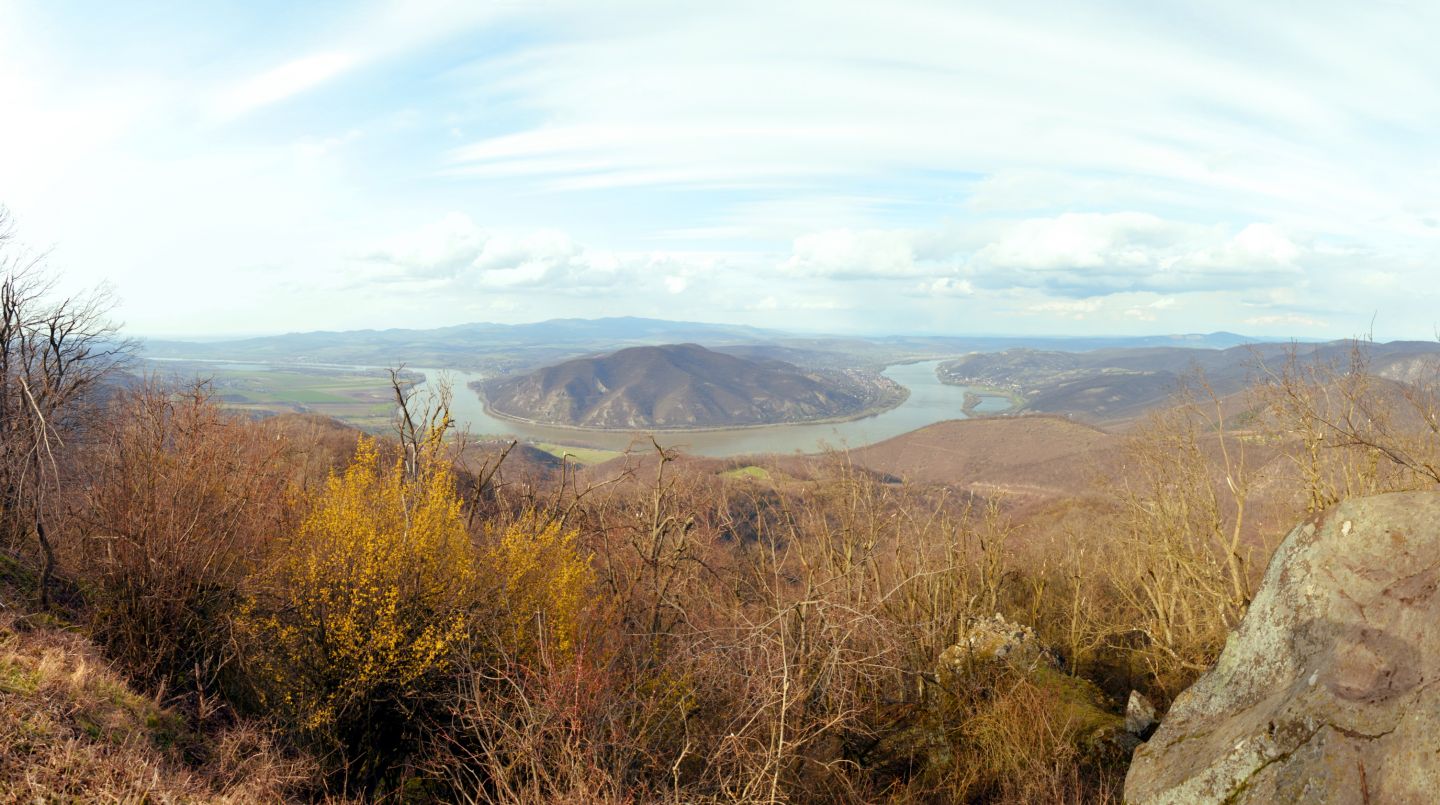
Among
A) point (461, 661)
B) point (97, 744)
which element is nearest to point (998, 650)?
point (461, 661)

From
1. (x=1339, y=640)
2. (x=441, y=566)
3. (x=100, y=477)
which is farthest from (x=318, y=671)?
(x=1339, y=640)

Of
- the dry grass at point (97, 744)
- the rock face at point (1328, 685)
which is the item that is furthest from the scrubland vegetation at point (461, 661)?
the rock face at point (1328, 685)

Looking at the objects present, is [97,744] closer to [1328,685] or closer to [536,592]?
[536,592]

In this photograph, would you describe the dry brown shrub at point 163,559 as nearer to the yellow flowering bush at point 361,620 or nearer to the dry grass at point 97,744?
the dry grass at point 97,744

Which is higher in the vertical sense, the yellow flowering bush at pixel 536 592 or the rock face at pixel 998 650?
the yellow flowering bush at pixel 536 592

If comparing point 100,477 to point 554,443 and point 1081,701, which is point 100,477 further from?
point 554,443

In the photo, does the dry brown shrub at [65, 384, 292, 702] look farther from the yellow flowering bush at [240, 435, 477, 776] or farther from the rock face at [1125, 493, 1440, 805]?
the rock face at [1125, 493, 1440, 805]
